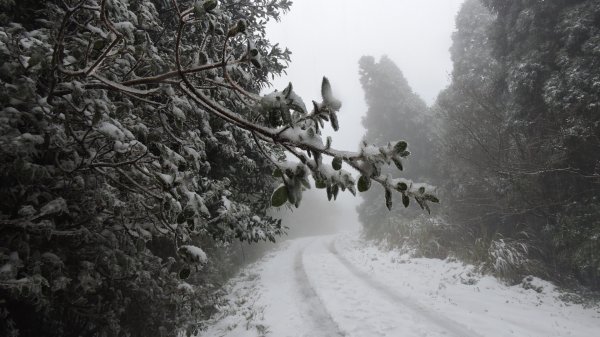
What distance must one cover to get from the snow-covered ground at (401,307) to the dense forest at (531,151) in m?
1.02

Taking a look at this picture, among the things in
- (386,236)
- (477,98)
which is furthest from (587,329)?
(386,236)

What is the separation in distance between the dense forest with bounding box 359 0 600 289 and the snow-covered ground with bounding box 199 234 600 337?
1022mm

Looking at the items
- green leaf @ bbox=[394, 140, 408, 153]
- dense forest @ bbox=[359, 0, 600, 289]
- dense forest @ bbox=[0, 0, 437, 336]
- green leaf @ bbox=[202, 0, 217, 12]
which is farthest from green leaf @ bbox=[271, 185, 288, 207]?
dense forest @ bbox=[359, 0, 600, 289]

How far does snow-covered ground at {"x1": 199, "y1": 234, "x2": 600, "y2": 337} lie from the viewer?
22.5ft

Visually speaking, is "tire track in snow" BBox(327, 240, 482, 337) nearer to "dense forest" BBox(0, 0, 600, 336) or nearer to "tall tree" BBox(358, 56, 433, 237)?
"dense forest" BBox(0, 0, 600, 336)

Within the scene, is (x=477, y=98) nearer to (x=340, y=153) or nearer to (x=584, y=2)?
(x=584, y=2)

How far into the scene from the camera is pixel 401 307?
8.21 m

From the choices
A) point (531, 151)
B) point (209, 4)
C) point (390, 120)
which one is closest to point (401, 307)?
point (531, 151)

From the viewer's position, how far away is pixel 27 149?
1903 millimetres

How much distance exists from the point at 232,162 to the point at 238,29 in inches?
168

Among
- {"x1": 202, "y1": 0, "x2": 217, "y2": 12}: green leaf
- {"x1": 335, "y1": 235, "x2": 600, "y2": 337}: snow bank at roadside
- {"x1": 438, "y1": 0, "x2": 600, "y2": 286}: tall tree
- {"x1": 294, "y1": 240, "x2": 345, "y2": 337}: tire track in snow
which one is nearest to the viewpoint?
{"x1": 202, "y1": 0, "x2": 217, "y2": 12}: green leaf

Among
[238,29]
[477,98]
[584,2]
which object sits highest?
[584,2]

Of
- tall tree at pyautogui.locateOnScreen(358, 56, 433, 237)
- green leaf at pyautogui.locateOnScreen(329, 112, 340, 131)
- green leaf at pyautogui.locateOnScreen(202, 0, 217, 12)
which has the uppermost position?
tall tree at pyautogui.locateOnScreen(358, 56, 433, 237)

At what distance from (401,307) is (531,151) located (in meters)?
5.65
